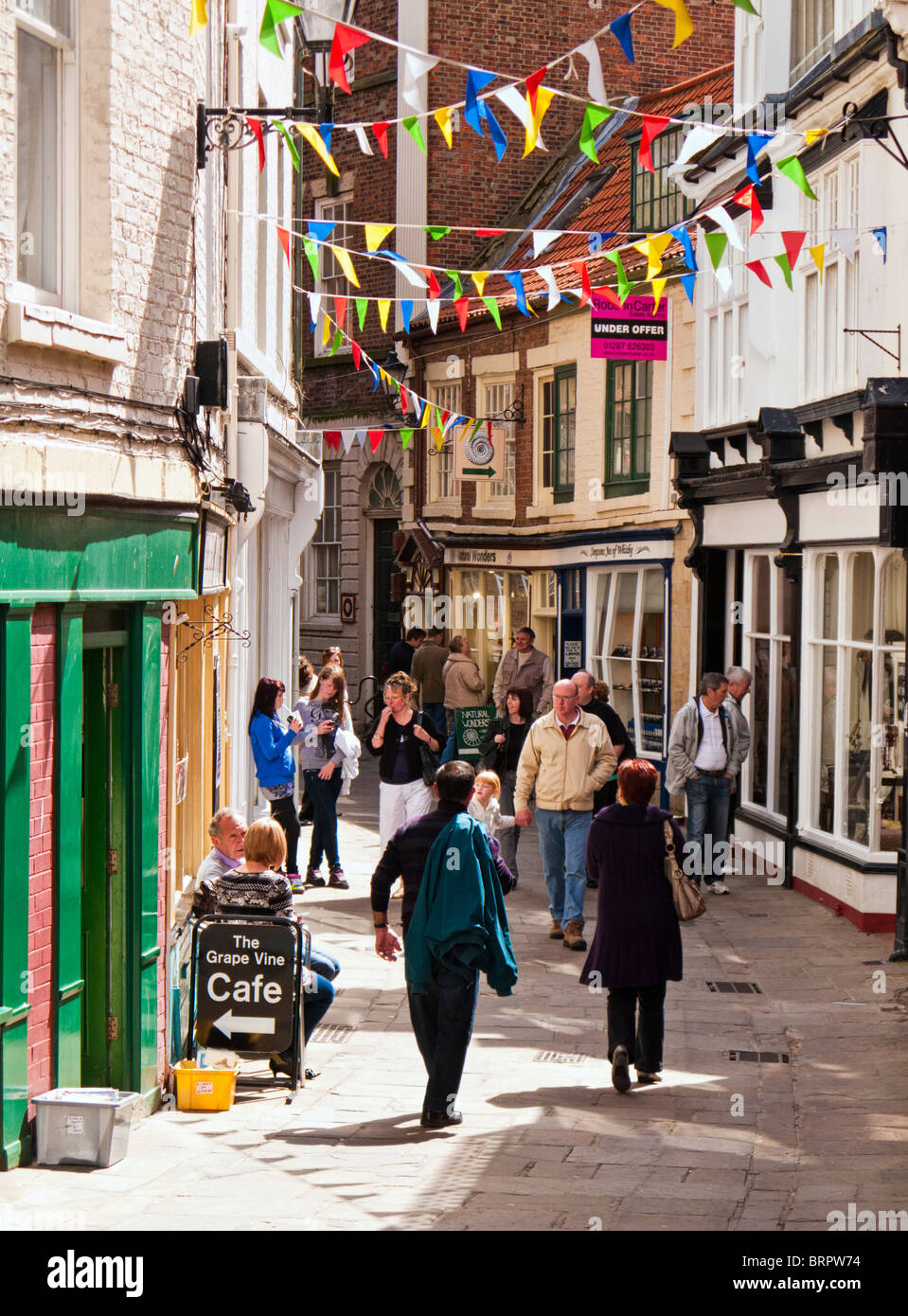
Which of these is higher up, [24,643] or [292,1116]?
[24,643]

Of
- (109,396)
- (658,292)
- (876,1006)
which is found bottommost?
(876,1006)

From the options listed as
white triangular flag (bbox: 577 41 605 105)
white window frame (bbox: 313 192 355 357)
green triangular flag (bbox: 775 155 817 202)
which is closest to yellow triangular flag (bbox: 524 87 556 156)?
white triangular flag (bbox: 577 41 605 105)

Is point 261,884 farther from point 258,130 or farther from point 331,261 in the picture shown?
point 331,261

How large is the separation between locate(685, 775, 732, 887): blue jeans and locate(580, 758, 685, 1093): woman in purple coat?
5657mm

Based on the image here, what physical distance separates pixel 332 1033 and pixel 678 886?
249 centimetres

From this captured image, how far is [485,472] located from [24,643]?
1836 cm

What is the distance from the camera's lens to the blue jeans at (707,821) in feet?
47.5

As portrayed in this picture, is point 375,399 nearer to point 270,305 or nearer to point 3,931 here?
point 270,305

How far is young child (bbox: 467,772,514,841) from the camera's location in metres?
11.5

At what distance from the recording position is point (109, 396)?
24.4ft

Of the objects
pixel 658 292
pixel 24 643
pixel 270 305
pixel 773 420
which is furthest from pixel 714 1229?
pixel 270 305

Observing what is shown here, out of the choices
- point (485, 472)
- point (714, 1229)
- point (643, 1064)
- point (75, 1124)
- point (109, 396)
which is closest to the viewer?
point (714, 1229)

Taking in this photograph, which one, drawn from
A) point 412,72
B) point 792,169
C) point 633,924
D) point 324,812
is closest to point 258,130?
point 412,72

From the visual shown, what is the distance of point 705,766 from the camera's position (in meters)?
14.4
